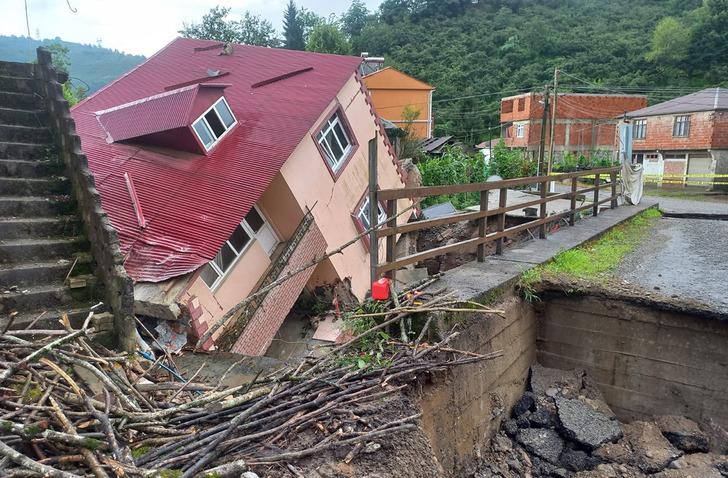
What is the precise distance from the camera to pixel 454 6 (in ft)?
245

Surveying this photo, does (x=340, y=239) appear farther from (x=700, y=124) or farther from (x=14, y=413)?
(x=700, y=124)

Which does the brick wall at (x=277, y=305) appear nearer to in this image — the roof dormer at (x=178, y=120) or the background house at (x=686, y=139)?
the roof dormer at (x=178, y=120)

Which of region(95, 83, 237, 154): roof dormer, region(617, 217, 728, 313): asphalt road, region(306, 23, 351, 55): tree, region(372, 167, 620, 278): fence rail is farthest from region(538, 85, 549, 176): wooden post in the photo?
region(306, 23, 351, 55): tree

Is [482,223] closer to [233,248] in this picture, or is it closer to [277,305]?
[277,305]

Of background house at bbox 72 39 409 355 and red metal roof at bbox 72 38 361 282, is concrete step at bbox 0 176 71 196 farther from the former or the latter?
red metal roof at bbox 72 38 361 282

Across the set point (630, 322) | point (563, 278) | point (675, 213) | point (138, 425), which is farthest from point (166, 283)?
point (675, 213)

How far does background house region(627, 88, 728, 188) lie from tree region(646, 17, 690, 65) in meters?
20.9

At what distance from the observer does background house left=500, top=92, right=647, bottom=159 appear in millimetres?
41500

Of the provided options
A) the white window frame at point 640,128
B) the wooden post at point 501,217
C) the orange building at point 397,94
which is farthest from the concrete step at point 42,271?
the white window frame at point 640,128

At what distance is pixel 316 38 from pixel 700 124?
35.1 metres

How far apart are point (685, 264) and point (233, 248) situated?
25.8ft

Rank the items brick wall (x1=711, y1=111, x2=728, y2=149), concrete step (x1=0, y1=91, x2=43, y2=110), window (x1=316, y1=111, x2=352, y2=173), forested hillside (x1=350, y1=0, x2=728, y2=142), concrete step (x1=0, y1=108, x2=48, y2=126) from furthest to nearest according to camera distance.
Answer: forested hillside (x1=350, y1=0, x2=728, y2=142), brick wall (x1=711, y1=111, x2=728, y2=149), window (x1=316, y1=111, x2=352, y2=173), concrete step (x1=0, y1=91, x2=43, y2=110), concrete step (x1=0, y1=108, x2=48, y2=126)

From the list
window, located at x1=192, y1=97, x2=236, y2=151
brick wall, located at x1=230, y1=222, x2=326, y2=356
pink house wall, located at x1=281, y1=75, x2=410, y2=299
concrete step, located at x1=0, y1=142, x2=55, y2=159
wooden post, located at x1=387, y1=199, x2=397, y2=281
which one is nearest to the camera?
wooden post, located at x1=387, y1=199, x2=397, y2=281

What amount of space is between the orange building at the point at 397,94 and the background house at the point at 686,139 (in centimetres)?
1571
